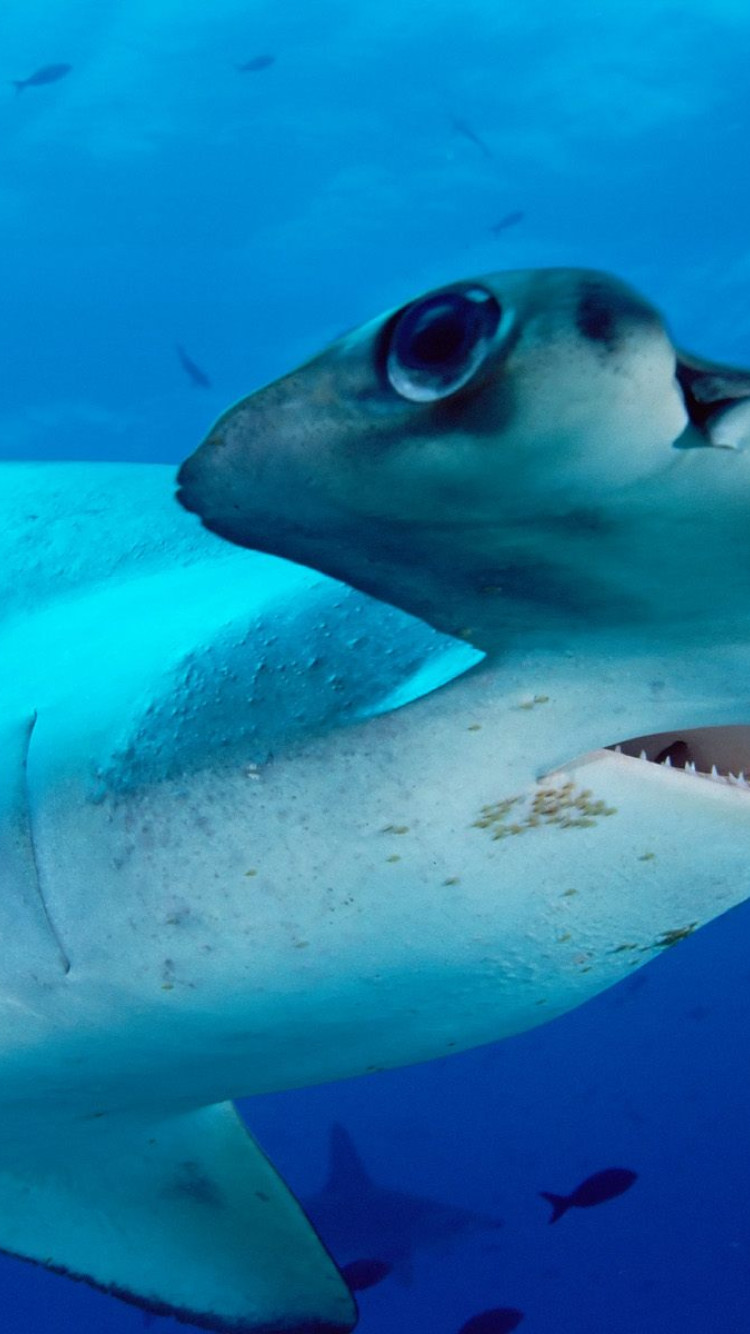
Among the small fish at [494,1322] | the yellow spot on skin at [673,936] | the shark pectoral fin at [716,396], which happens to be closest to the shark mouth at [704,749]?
the yellow spot on skin at [673,936]

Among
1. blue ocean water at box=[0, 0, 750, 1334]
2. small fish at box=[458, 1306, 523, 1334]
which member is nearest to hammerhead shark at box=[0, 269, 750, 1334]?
small fish at box=[458, 1306, 523, 1334]

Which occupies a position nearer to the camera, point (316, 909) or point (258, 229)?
point (316, 909)

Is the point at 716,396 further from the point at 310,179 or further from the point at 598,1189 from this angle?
the point at 310,179

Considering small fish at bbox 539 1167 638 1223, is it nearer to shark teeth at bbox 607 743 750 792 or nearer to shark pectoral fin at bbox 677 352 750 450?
shark teeth at bbox 607 743 750 792

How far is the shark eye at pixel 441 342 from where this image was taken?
0.85 m

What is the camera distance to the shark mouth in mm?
1552

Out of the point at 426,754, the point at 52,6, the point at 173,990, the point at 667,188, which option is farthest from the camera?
the point at 667,188

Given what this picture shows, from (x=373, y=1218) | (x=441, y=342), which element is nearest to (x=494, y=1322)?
(x=441, y=342)

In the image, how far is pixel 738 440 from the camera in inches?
35.3

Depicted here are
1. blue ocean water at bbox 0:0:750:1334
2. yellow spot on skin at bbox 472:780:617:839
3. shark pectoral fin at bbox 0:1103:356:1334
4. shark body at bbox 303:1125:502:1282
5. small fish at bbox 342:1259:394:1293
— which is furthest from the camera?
shark body at bbox 303:1125:502:1282

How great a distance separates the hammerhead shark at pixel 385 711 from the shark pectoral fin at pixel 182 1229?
578mm

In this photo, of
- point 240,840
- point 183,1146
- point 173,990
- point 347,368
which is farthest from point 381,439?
point 183,1146

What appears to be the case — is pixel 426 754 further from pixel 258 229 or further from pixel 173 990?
pixel 258 229

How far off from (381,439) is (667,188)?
24167 millimetres
